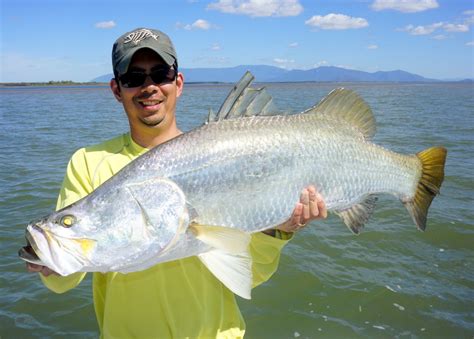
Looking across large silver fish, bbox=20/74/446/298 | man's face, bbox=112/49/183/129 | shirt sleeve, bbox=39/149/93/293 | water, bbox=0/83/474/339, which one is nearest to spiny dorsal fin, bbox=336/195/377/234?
large silver fish, bbox=20/74/446/298

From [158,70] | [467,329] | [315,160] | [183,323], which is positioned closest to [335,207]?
[315,160]

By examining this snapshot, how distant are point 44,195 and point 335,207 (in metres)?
9.07

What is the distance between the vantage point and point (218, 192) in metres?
2.70

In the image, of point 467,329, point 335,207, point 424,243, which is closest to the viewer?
point 335,207

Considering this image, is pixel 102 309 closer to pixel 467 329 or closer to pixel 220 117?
pixel 220 117

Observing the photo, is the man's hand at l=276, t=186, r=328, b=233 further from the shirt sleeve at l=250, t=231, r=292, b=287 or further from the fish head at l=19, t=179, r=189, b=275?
the fish head at l=19, t=179, r=189, b=275

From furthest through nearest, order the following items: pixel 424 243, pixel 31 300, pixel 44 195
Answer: pixel 44 195 < pixel 424 243 < pixel 31 300

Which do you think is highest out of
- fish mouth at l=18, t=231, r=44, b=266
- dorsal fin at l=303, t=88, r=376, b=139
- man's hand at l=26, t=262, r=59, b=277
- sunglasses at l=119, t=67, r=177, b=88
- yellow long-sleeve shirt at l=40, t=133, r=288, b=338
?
sunglasses at l=119, t=67, r=177, b=88

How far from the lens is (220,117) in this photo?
9.57ft

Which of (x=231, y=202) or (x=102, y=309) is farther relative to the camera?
(x=102, y=309)

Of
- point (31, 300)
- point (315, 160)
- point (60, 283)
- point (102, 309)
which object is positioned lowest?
point (31, 300)

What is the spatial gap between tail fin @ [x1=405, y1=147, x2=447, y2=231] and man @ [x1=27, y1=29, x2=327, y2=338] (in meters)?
1.05

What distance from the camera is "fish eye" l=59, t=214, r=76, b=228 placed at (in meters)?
2.43

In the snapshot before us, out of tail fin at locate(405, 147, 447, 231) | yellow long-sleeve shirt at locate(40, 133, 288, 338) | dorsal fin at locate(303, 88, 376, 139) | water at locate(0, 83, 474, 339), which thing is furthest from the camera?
water at locate(0, 83, 474, 339)
